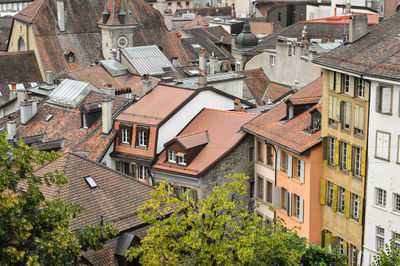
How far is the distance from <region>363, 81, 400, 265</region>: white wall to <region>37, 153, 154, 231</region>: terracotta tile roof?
13.8m

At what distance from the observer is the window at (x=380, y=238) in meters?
49.0

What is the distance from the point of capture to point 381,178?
48.3 m

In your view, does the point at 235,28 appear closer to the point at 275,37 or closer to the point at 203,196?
the point at 275,37

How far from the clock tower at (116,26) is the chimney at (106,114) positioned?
3759cm

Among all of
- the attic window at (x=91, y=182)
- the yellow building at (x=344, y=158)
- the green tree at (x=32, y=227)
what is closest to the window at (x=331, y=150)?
the yellow building at (x=344, y=158)

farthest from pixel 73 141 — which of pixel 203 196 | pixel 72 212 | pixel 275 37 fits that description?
pixel 275 37

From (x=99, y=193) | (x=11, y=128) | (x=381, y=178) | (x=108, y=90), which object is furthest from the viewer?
(x=108, y=90)

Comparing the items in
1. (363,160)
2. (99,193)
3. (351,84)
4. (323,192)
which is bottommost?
(323,192)

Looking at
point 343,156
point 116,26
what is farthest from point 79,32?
point 343,156

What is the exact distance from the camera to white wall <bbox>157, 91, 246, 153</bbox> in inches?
2377

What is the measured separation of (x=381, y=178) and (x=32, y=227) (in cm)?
2433

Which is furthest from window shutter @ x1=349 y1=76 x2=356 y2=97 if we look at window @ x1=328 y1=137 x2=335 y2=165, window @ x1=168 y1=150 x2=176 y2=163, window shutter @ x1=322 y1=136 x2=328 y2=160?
window @ x1=168 y1=150 x2=176 y2=163

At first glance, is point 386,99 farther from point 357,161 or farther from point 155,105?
point 155,105

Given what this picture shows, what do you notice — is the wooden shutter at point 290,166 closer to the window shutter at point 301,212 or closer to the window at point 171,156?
the window shutter at point 301,212
